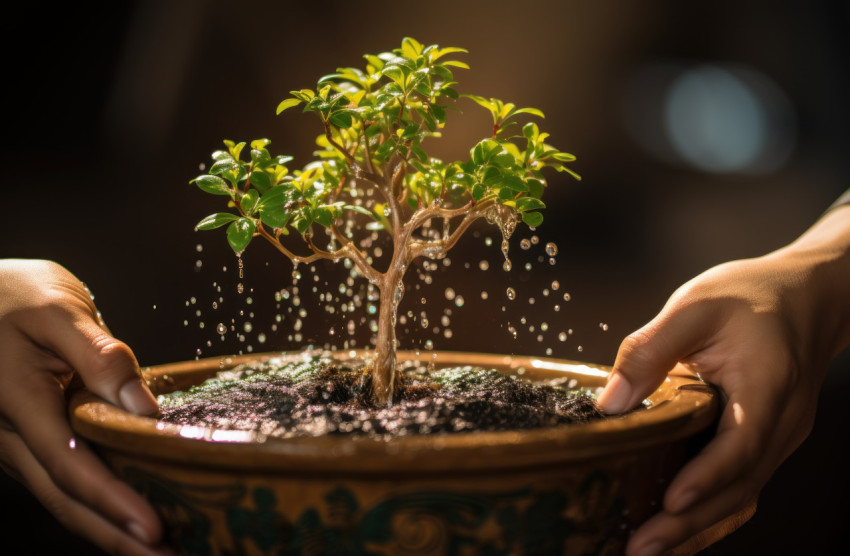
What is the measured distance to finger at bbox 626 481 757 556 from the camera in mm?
762

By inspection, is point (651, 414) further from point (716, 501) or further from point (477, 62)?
point (477, 62)

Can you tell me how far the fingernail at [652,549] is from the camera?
76cm

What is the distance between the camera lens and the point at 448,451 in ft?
1.91

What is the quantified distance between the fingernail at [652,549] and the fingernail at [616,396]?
205 mm

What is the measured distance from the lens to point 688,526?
0.79 metres

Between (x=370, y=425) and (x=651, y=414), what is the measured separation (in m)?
0.32

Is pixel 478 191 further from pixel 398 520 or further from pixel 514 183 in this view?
pixel 398 520

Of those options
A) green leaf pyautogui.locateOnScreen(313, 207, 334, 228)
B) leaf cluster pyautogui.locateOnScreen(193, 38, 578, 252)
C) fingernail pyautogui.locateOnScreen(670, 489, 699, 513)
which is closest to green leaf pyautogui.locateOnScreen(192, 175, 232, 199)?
leaf cluster pyautogui.locateOnScreen(193, 38, 578, 252)

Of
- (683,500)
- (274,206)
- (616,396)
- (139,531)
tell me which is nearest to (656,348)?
(616,396)

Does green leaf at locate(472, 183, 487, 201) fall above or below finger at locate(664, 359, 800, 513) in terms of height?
above

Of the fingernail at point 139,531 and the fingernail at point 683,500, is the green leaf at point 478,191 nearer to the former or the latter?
the fingernail at point 683,500

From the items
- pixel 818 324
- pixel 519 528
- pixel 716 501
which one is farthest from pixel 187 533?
pixel 818 324

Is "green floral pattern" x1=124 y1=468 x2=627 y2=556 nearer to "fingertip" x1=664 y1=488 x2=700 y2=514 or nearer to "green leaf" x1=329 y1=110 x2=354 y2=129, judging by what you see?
"fingertip" x1=664 y1=488 x2=700 y2=514

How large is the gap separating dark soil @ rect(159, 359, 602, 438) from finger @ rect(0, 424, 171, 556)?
148 millimetres
